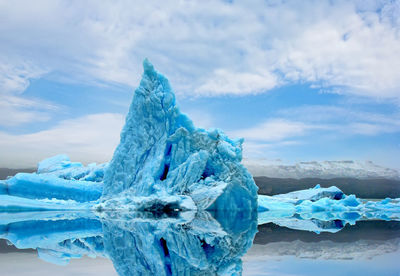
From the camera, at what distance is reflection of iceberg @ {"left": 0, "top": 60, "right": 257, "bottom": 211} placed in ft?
36.2

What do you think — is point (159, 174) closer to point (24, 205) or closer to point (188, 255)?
point (24, 205)

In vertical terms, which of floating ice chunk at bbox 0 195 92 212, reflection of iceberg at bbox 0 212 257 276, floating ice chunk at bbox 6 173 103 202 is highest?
floating ice chunk at bbox 6 173 103 202

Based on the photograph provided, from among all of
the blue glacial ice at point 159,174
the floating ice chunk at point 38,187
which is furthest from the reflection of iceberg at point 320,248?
the floating ice chunk at point 38,187

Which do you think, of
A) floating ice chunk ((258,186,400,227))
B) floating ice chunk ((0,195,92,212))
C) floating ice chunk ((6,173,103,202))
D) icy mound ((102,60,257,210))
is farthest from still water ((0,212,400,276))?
floating ice chunk ((258,186,400,227))

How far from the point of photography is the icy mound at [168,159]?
1119cm

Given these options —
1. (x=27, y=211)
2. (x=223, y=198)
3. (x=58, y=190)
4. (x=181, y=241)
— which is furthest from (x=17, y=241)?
(x=58, y=190)

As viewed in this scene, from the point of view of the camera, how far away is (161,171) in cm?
1196

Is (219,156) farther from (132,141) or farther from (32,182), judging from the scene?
(32,182)

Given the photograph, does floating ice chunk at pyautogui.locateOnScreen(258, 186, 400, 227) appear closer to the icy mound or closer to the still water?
the icy mound

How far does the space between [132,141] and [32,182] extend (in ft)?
11.8

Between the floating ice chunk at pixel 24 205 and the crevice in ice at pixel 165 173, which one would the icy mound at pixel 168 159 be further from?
the floating ice chunk at pixel 24 205

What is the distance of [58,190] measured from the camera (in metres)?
12.5

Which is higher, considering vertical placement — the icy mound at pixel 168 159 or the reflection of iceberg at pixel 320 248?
the icy mound at pixel 168 159

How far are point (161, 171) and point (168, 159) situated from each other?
0.50 metres
